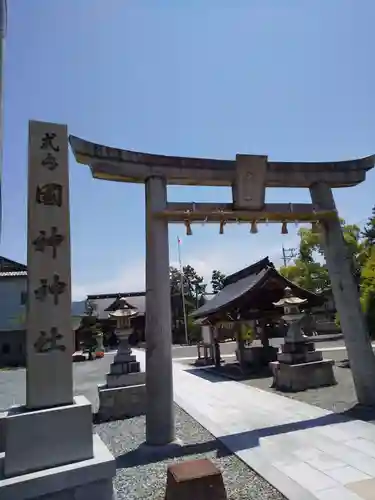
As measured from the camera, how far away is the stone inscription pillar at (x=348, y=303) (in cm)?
767

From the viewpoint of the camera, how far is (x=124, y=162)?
6953 millimetres

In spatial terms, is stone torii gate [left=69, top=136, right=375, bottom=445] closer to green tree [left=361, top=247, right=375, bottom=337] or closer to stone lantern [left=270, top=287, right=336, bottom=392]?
stone lantern [left=270, top=287, right=336, bottom=392]

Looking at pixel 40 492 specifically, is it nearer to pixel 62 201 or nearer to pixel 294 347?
pixel 62 201

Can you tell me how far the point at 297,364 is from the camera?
1054cm

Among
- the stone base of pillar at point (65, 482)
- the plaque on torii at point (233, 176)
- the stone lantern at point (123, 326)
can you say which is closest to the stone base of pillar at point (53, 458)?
the stone base of pillar at point (65, 482)

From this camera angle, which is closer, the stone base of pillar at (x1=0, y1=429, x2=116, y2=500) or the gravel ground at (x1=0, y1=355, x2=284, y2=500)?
the stone base of pillar at (x1=0, y1=429, x2=116, y2=500)

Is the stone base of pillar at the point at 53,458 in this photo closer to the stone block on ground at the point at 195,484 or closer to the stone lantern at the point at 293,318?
the stone block on ground at the point at 195,484

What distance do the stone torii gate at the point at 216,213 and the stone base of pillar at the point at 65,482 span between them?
247 centimetres

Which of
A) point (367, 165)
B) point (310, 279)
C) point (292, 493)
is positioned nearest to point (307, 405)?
point (292, 493)

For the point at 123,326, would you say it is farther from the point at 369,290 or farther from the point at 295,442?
the point at 369,290

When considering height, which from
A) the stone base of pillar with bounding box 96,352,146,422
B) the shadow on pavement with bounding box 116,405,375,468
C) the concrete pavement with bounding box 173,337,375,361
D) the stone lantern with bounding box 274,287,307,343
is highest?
the stone lantern with bounding box 274,287,307,343

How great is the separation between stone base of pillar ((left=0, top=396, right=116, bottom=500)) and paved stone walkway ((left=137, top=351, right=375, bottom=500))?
228 centimetres

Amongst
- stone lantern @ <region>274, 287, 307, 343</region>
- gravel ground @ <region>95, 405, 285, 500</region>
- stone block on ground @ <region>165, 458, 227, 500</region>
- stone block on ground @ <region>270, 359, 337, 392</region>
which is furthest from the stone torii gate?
stone lantern @ <region>274, 287, 307, 343</region>

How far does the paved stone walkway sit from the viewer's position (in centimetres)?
428
